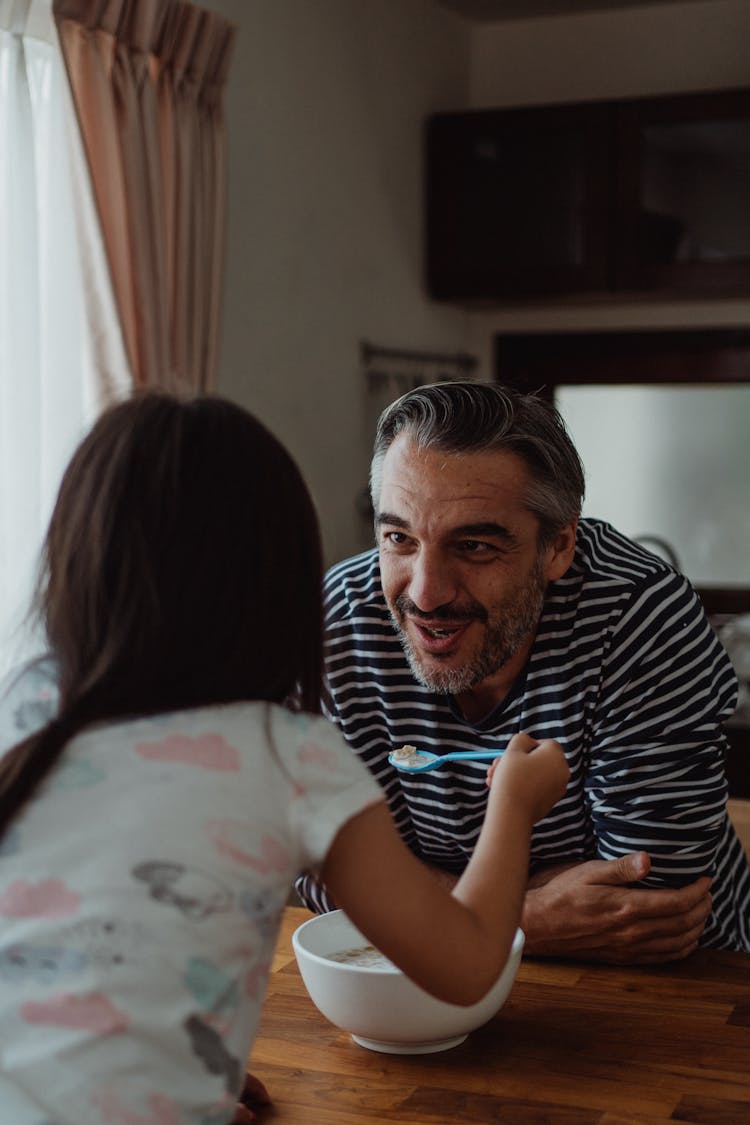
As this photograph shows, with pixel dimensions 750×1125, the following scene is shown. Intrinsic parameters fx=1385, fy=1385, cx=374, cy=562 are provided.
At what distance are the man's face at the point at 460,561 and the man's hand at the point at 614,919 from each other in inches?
11.1

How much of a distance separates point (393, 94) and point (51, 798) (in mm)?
3257

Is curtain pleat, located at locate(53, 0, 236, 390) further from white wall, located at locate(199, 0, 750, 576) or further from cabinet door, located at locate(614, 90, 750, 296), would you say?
cabinet door, located at locate(614, 90, 750, 296)

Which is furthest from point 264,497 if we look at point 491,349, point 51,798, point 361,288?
point 491,349

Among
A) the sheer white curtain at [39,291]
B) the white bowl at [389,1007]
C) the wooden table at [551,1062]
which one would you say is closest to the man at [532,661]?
the wooden table at [551,1062]

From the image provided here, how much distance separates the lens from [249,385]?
10.5 ft

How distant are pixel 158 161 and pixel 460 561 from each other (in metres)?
1.39

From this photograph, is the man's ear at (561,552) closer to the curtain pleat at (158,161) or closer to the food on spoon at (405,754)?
the food on spoon at (405,754)

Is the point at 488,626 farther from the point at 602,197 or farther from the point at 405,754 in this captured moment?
the point at 602,197

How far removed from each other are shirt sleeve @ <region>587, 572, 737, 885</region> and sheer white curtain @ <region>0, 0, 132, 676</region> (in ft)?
4.06

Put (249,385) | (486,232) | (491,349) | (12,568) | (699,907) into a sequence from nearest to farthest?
(699,907), (12,568), (249,385), (486,232), (491,349)

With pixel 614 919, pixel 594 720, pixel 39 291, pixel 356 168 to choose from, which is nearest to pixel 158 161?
pixel 39 291

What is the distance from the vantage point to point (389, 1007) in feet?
3.99

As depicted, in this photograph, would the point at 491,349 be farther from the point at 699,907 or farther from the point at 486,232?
the point at 699,907

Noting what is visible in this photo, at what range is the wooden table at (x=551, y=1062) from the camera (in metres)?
1.14
